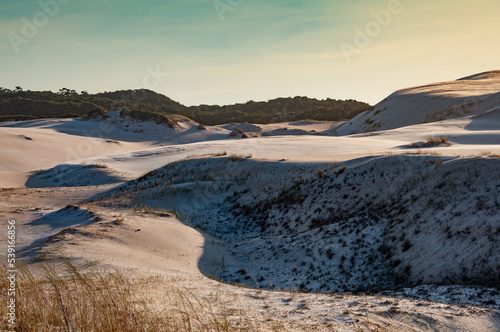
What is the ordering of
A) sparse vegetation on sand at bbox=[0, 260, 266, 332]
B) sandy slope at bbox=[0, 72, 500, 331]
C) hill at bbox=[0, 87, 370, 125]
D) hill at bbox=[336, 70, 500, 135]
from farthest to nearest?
1. hill at bbox=[0, 87, 370, 125]
2. hill at bbox=[336, 70, 500, 135]
3. sandy slope at bbox=[0, 72, 500, 331]
4. sparse vegetation on sand at bbox=[0, 260, 266, 332]

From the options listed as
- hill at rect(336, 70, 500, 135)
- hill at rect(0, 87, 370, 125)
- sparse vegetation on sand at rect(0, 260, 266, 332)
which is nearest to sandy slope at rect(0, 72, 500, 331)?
sparse vegetation on sand at rect(0, 260, 266, 332)

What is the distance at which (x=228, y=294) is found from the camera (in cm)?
504

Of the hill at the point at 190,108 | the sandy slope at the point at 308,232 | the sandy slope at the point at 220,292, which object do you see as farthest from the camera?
the hill at the point at 190,108

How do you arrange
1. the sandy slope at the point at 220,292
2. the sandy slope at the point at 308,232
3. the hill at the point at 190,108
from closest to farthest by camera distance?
the sandy slope at the point at 220,292 → the sandy slope at the point at 308,232 → the hill at the point at 190,108

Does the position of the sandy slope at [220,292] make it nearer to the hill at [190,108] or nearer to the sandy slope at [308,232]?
the sandy slope at [308,232]

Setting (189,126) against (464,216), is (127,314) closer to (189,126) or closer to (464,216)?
(464,216)

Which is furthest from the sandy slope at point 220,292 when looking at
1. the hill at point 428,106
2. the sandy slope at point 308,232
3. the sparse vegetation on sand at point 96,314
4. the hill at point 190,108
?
the hill at point 190,108

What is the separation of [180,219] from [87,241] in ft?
13.9

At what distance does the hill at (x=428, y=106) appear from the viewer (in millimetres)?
32250

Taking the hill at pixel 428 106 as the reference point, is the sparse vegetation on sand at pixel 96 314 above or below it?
below

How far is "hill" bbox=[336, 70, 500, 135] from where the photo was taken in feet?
106

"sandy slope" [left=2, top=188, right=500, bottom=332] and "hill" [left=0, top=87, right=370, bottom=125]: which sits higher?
"hill" [left=0, top=87, right=370, bottom=125]

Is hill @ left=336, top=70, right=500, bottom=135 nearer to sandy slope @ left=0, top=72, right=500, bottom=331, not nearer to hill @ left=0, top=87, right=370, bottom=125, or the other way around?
sandy slope @ left=0, top=72, right=500, bottom=331

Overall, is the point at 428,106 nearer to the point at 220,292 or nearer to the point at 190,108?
the point at 220,292
